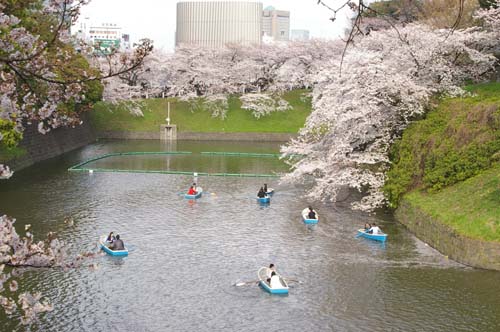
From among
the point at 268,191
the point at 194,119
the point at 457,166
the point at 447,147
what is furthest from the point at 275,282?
the point at 194,119

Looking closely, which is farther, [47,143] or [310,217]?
[47,143]

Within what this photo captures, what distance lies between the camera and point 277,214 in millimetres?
33594

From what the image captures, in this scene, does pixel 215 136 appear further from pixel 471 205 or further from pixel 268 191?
pixel 471 205

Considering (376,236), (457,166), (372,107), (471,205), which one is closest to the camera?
(471,205)

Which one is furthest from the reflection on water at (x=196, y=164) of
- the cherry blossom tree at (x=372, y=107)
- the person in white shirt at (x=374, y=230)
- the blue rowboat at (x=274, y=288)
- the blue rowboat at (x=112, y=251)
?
the blue rowboat at (x=274, y=288)

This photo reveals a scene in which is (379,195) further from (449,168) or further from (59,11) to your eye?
(59,11)

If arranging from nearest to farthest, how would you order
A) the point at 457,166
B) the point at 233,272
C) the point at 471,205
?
the point at 233,272, the point at 471,205, the point at 457,166

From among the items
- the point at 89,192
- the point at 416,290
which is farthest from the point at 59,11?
the point at 89,192

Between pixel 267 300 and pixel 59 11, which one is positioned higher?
pixel 59 11

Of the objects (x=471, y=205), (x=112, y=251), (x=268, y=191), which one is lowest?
(x=112, y=251)

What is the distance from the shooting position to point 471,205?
26.7 metres

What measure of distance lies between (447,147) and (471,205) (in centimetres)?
472

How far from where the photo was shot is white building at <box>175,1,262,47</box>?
130000 mm

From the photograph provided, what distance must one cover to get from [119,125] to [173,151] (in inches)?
630
